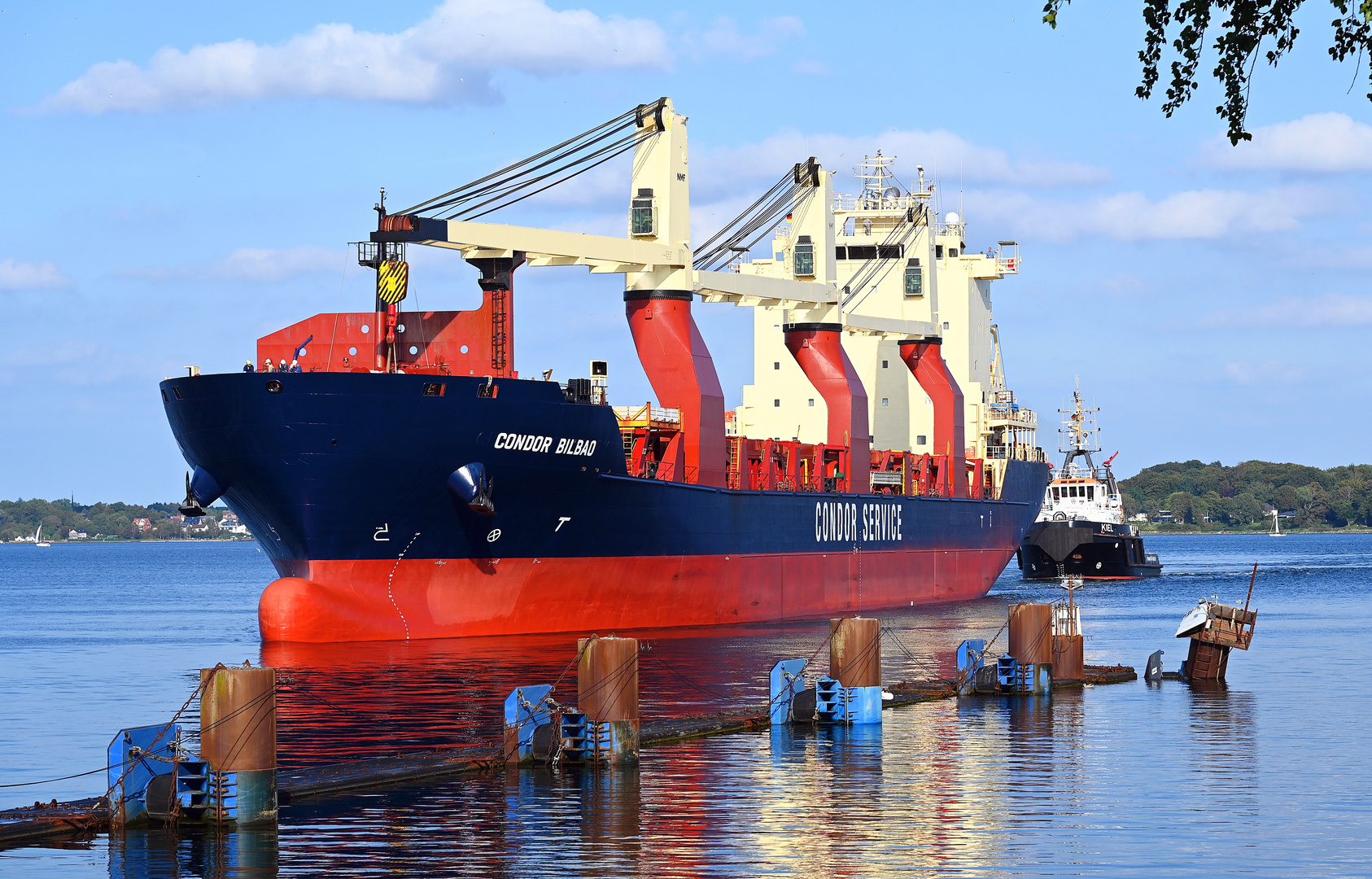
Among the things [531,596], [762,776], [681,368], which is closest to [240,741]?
[762,776]

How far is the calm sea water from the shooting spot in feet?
40.8

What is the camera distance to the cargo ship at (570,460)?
92.3ft

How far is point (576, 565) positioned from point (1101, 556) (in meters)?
40.8

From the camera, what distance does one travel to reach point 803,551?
40312 mm

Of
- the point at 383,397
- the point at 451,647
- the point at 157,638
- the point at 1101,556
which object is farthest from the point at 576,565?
the point at 1101,556

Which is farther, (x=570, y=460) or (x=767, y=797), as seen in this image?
(x=570, y=460)

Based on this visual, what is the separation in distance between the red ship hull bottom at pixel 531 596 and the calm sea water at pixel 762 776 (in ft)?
1.85

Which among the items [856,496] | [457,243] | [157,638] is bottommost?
[157,638]

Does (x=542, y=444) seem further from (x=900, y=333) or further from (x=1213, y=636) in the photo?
(x=900, y=333)

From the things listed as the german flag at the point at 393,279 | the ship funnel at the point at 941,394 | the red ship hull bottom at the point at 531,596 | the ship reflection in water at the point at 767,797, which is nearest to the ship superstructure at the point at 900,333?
the ship funnel at the point at 941,394

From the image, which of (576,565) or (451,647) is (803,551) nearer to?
(576,565)

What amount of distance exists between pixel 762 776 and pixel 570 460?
14.8 metres

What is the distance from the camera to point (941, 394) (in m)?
50.3

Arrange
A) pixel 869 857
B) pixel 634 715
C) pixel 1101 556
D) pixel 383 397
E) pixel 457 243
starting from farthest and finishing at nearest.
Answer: pixel 1101 556 < pixel 457 243 < pixel 383 397 < pixel 634 715 < pixel 869 857
